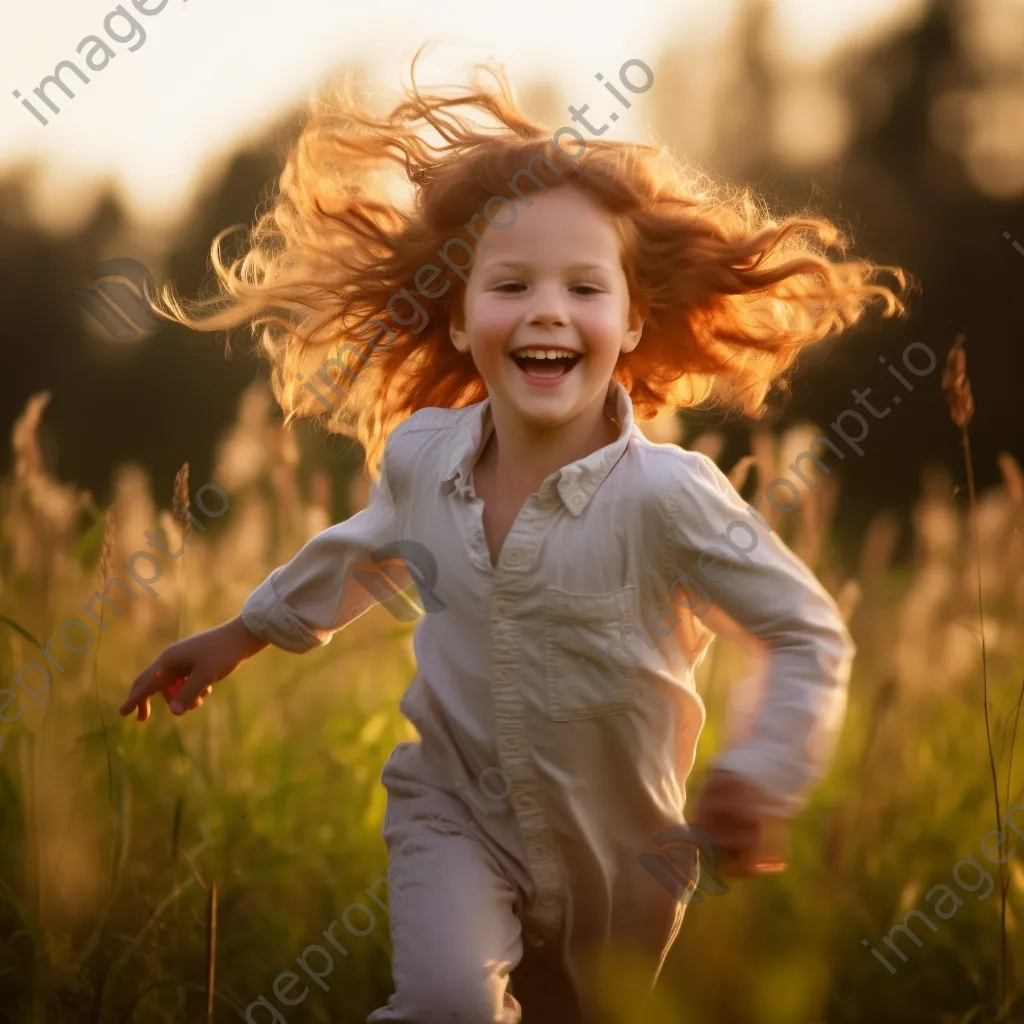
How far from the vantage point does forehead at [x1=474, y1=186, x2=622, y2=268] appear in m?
2.36

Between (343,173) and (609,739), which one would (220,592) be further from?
(609,739)

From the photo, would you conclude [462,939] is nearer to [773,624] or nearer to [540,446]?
[773,624]

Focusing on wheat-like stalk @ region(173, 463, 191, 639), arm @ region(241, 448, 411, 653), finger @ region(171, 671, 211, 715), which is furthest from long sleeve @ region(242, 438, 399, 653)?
wheat-like stalk @ region(173, 463, 191, 639)

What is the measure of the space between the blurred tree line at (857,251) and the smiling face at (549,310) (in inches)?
261

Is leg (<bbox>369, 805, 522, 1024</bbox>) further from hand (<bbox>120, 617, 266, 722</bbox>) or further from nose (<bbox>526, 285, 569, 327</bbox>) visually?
nose (<bbox>526, 285, 569, 327</bbox>)

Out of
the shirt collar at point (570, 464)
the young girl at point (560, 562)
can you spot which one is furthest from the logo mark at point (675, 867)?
the shirt collar at point (570, 464)

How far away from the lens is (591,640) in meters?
2.27

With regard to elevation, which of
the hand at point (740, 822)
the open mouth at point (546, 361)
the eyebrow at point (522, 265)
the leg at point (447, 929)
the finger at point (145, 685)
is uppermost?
the eyebrow at point (522, 265)

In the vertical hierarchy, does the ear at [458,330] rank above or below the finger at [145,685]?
above

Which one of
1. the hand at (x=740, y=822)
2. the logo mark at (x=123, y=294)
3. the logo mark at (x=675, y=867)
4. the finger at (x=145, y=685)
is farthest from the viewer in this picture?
the logo mark at (x=123, y=294)

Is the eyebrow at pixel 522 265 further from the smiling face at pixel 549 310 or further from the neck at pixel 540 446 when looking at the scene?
the neck at pixel 540 446

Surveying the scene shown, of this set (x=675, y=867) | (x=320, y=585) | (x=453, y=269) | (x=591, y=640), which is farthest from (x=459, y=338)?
(x=675, y=867)

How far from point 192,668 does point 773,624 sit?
106 cm

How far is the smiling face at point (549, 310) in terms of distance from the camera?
91.3 inches
